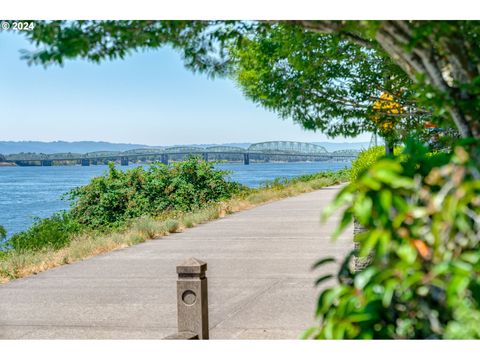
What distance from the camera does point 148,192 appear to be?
12.1 metres

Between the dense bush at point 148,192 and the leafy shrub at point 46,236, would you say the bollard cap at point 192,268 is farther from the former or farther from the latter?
the dense bush at point 148,192

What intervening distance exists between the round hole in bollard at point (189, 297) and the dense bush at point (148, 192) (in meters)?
5.60

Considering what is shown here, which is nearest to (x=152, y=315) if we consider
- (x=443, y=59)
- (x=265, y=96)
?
(x=265, y=96)

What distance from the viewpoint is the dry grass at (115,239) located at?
819 centimetres

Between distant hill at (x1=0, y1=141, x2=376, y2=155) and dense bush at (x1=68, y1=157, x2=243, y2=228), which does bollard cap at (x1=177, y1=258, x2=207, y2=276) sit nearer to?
distant hill at (x1=0, y1=141, x2=376, y2=155)

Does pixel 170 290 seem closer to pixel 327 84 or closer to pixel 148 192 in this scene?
pixel 327 84

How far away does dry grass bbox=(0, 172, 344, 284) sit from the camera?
8188 millimetres

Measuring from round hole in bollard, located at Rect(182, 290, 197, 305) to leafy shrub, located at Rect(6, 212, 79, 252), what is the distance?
501 cm

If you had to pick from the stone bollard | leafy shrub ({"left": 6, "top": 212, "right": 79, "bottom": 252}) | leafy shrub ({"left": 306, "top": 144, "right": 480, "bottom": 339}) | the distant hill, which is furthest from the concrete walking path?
leafy shrub ({"left": 306, "top": 144, "right": 480, "bottom": 339})

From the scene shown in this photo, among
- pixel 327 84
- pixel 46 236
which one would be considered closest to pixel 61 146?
pixel 327 84

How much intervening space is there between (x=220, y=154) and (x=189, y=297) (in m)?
1.34

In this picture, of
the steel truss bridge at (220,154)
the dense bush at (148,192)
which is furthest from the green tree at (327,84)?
the dense bush at (148,192)

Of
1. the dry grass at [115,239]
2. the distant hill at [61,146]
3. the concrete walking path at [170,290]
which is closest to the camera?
the distant hill at [61,146]

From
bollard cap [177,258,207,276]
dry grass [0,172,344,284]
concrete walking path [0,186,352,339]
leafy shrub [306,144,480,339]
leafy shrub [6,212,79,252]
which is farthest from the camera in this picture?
leafy shrub [6,212,79,252]
